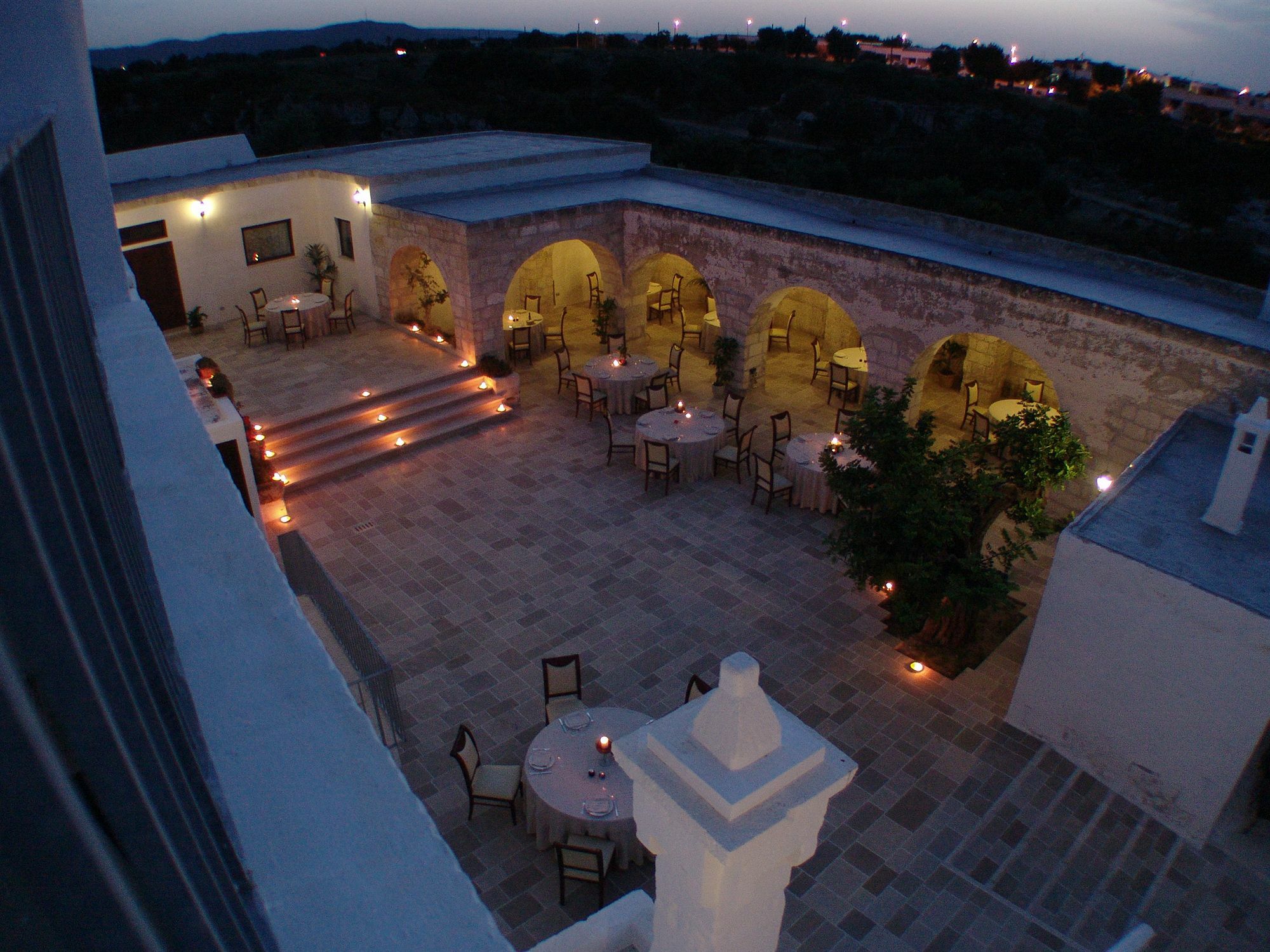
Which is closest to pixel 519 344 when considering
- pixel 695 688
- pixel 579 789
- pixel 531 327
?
pixel 531 327

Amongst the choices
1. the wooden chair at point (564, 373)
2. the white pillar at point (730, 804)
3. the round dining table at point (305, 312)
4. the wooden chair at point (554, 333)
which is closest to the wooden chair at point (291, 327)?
the round dining table at point (305, 312)

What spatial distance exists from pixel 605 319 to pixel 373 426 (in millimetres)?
5257

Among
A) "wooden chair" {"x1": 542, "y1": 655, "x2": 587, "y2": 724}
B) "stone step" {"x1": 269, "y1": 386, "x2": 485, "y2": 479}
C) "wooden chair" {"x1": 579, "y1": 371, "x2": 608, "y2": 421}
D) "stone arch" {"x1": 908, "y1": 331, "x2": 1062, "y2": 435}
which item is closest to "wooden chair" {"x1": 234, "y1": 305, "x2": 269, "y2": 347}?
"stone step" {"x1": 269, "y1": 386, "x2": 485, "y2": 479}

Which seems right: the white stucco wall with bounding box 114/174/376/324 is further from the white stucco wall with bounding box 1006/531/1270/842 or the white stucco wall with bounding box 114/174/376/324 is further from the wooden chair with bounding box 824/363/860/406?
the white stucco wall with bounding box 1006/531/1270/842

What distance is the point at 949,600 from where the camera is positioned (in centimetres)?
870

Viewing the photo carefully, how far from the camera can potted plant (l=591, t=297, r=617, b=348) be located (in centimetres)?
1653

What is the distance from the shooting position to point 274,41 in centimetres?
9775

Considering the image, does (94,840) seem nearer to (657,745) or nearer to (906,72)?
(657,745)

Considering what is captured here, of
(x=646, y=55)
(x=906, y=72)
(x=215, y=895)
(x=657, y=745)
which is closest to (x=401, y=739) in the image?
(x=657, y=745)

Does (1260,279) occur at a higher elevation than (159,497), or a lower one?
lower

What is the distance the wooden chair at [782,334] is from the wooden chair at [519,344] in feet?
15.4

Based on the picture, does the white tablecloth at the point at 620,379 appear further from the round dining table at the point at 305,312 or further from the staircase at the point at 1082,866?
the staircase at the point at 1082,866

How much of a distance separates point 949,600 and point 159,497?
23.7ft

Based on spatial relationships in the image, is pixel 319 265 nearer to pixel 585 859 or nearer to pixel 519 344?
pixel 519 344
